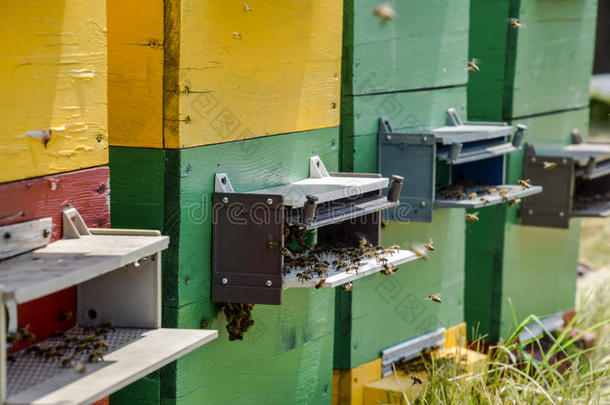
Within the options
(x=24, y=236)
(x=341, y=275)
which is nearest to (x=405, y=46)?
(x=341, y=275)

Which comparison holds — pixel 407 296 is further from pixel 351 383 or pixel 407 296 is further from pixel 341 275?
pixel 341 275

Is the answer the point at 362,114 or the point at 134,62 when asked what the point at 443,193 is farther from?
the point at 134,62

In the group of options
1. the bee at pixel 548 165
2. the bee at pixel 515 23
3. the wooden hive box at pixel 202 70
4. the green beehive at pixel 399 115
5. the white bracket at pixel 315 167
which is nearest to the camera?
the wooden hive box at pixel 202 70

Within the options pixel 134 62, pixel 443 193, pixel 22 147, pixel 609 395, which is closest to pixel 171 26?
pixel 134 62

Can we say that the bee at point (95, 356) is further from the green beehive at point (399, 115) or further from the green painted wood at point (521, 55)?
the green painted wood at point (521, 55)

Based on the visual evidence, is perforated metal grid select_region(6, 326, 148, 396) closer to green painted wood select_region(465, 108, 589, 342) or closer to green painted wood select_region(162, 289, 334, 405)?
green painted wood select_region(162, 289, 334, 405)

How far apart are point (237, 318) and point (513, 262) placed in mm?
3263

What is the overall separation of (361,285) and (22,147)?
2.59 m

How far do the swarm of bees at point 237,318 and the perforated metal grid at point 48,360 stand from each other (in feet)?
2.73

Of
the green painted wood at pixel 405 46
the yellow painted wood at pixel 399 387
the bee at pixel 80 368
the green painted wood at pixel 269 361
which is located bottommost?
the yellow painted wood at pixel 399 387

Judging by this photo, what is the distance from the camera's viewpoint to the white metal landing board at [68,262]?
2.53 meters

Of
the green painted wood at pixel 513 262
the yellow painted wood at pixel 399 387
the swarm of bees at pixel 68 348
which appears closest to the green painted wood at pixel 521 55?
the green painted wood at pixel 513 262

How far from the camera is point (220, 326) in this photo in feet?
13.5

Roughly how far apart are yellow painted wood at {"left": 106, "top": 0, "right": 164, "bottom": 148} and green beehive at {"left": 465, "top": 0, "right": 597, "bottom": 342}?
3315 mm
